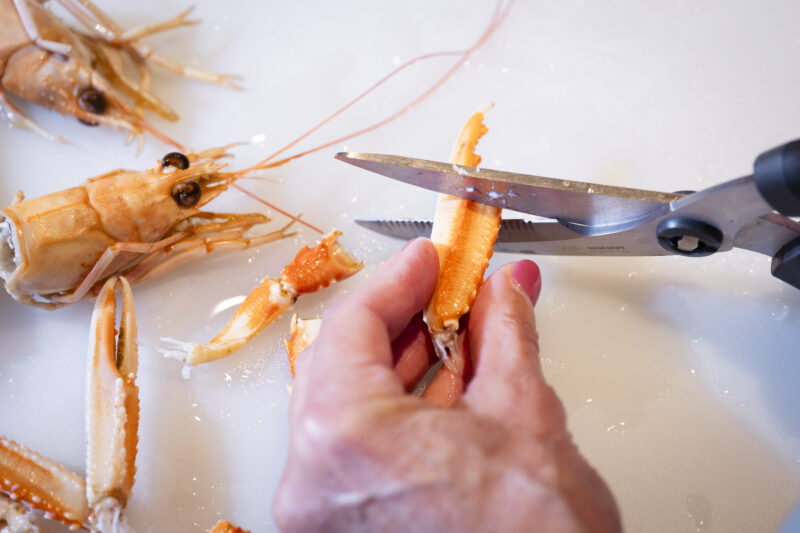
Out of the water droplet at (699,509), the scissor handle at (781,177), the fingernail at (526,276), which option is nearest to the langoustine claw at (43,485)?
the fingernail at (526,276)

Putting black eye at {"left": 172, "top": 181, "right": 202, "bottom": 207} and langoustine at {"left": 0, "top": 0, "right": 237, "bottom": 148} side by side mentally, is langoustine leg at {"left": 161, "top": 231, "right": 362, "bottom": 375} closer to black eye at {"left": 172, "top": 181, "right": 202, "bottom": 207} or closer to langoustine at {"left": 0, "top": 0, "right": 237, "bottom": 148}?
black eye at {"left": 172, "top": 181, "right": 202, "bottom": 207}

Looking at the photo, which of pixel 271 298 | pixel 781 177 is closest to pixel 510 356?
pixel 781 177

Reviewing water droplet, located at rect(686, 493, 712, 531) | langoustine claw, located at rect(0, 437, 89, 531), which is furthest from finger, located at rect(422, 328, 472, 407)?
langoustine claw, located at rect(0, 437, 89, 531)

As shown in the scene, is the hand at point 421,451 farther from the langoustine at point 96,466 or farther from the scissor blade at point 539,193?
the langoustine at point 96,466

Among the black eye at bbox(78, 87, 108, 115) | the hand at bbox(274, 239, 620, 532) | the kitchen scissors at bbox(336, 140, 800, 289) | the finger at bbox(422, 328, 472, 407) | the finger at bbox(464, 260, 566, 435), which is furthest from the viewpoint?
the black eye at bbox(78, 87, 108, 115)

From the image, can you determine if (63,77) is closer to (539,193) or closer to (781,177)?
(539,193)

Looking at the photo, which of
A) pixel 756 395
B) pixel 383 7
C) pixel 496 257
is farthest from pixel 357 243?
pixel 756 395
